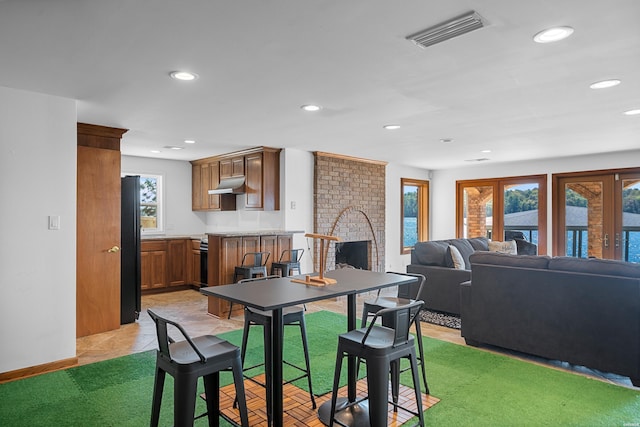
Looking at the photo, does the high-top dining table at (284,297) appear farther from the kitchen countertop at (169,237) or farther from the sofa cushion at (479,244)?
the kitchen countertop at (169,237)

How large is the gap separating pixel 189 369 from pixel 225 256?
3.36 meters

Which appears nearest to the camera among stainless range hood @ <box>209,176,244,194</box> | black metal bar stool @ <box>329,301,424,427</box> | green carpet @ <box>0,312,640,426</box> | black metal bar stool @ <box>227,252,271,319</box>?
black metal bar stool @ <box>329,301,424,427</box>

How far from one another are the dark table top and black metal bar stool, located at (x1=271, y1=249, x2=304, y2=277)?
2.46 metres

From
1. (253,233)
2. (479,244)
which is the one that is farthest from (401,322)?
(479,244)

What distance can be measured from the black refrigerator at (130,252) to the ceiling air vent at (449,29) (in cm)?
390

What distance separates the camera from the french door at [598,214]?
6289mm

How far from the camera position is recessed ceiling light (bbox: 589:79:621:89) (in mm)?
2900

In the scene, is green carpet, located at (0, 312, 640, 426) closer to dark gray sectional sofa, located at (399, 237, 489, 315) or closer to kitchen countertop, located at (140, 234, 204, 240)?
dark gray sectional sofa, located at (399, 237, 489, 315)

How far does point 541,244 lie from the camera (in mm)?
7156

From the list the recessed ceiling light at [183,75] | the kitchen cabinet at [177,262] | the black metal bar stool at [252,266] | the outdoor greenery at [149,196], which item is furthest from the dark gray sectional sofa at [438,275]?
the outdoor greenery at [149,196]

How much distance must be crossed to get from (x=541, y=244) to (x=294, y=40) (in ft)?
21.5

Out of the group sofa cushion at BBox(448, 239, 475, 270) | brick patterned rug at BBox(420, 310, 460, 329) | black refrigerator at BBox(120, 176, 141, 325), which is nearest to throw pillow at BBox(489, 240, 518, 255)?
sofa cushion at BBox(448, 239, 475, 270)

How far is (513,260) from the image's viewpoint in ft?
12.3

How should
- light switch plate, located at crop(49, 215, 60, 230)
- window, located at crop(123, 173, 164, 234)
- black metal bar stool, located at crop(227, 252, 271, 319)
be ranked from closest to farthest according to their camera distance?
light switch plate, located at crop(49, 215, 60, 230), black metal bar stool, located at crop(227, 252, 271, 319), window, located at crop(123, 173, 164, 234)
